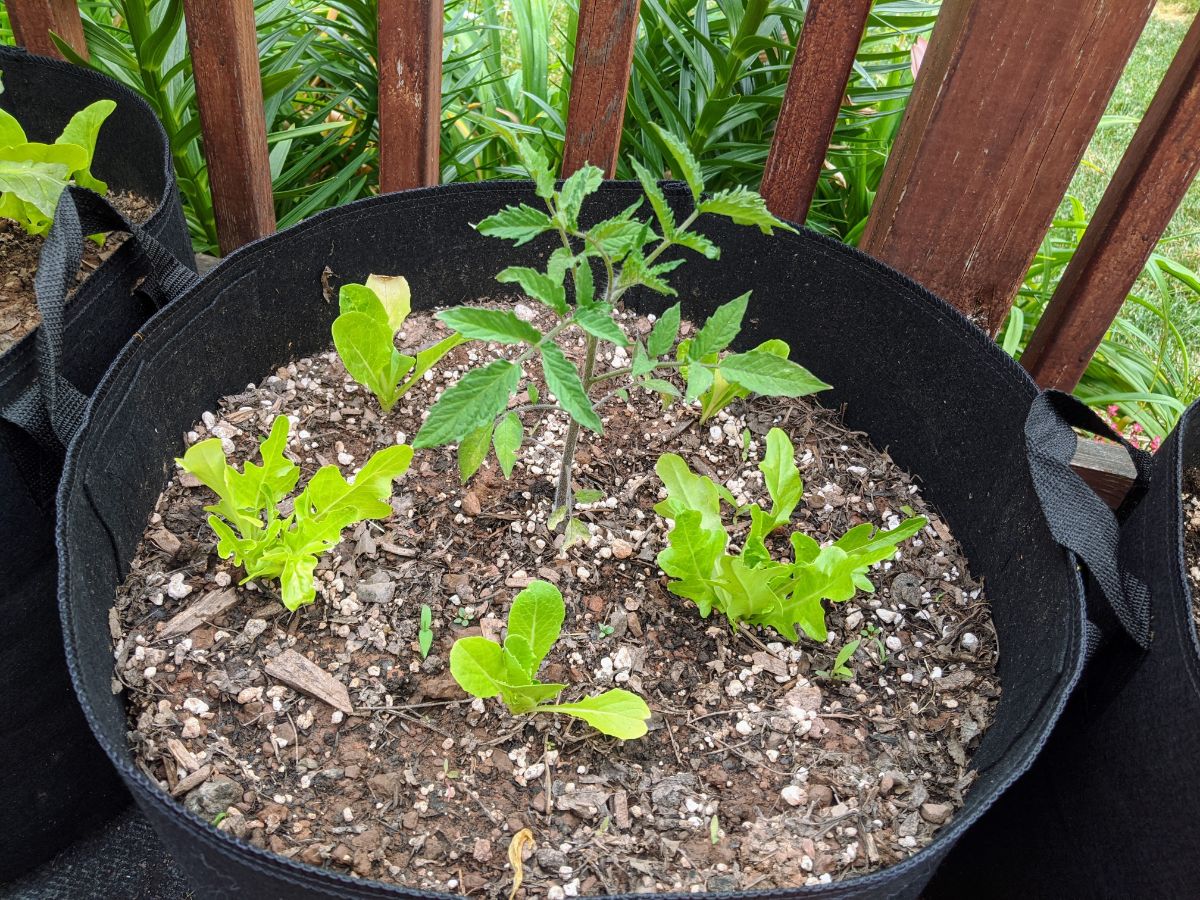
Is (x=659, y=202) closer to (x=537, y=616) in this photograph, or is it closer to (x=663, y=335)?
(x=663, y=335)

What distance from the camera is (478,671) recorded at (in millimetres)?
788

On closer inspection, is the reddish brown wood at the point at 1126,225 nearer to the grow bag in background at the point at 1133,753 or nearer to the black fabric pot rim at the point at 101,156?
the grow bag in background at the point at 1133,753

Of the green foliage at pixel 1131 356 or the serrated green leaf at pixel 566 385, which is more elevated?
the serrated green leaf at pixel 566 385

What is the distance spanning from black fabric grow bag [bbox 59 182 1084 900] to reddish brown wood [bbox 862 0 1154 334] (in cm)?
14

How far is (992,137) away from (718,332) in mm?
468

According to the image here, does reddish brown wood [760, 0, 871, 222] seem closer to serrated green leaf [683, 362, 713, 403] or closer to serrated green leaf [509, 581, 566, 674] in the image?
serrated green leaf [683, 362, 713, 403]

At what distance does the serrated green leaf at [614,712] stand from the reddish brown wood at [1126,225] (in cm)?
85

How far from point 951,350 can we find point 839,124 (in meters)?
0.89

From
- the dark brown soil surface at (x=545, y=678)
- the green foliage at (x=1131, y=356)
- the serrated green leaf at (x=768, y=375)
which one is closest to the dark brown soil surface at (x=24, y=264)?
the dark brown soil surface at (x=545, y=678)

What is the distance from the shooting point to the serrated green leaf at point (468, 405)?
0.69 metres

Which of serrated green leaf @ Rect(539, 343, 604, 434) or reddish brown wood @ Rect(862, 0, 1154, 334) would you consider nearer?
serrated green leaf @ Rect(539, 343, 604, 434)

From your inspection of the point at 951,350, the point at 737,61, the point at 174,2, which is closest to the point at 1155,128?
the point at 951,350

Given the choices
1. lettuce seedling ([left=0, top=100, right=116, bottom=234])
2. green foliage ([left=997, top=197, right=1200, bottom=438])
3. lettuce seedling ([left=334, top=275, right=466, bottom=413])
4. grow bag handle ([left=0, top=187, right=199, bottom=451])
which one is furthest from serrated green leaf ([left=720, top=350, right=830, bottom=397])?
green foliage ([left=997, top=197, right=1200, bottom=438])

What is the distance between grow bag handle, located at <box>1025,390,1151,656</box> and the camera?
802 millimetres
